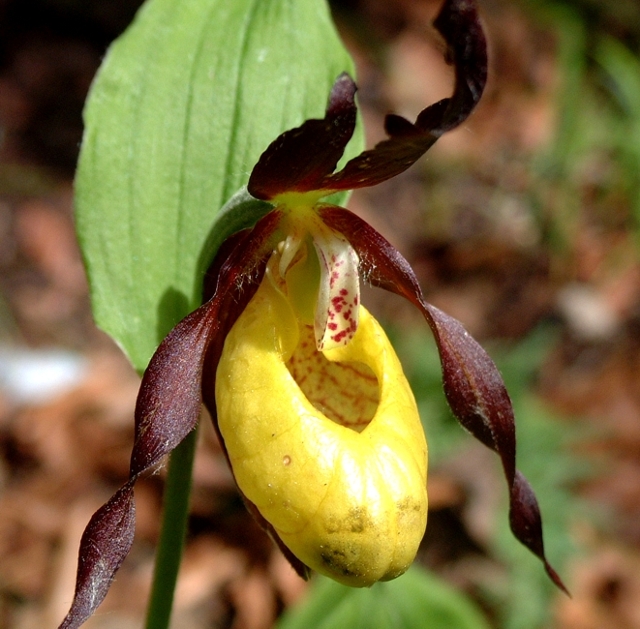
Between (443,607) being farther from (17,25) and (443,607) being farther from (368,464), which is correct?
(17,25)

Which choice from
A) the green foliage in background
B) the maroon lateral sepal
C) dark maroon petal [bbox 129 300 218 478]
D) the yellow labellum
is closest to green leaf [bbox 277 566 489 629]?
the yellow labellum

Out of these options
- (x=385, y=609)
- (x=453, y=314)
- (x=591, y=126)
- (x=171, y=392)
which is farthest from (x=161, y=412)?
(x=591, y=126)

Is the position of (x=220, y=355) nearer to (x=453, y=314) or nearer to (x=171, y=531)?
(x=171, y=531)

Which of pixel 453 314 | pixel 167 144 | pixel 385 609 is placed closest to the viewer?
pixel 167 144

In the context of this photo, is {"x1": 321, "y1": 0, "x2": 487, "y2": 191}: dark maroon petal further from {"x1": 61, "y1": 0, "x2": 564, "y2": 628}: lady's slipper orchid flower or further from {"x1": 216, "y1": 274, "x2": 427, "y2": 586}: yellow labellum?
{"x1": 216, "y1": 274, "x2": 427, "y2": 586}: yellow labellum

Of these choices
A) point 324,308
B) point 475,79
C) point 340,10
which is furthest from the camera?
point 340,10

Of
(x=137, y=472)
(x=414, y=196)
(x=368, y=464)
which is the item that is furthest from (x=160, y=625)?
(x=414, y=196)

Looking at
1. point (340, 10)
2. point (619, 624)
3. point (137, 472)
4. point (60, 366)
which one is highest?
point (137, 472)
